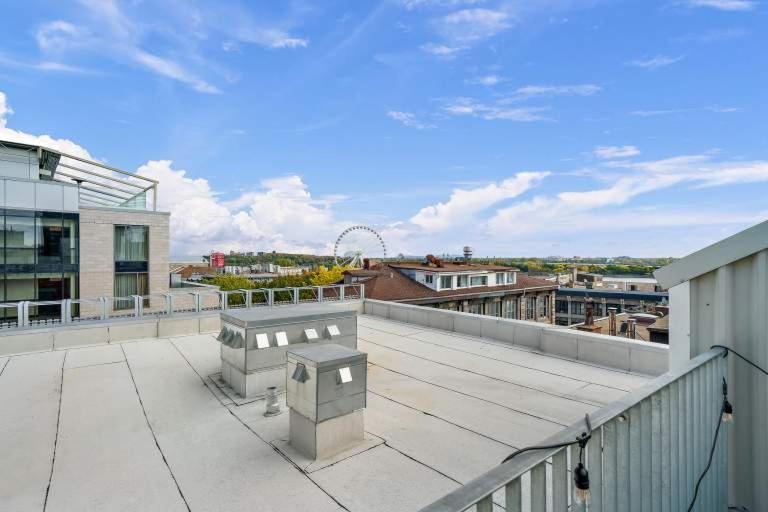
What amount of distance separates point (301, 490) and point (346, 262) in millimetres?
82631

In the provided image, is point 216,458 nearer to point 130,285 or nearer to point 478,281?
point 130,285

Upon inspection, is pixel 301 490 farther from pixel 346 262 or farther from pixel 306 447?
pixel 346 262

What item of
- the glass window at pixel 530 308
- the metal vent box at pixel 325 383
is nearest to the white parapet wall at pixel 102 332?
the metal vent box at pixel 325 383

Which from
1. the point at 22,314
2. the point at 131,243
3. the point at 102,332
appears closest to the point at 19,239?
the point at 131,243

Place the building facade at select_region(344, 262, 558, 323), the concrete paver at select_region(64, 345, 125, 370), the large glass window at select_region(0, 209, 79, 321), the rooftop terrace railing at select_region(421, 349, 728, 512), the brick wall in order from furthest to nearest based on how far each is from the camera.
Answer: the building facade at select_region(344, 262, 558, 323) < the brick wall < the large glass window at select_region(0, 209, 79, 321) < the concrete paver at select_region(64, 345, 125, 370) < the rooftop terrace railing at select_region(421, 349, 728, 512)

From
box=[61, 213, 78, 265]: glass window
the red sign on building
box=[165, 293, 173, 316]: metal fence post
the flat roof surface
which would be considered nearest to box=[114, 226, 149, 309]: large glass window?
box=[61, 213, 78, 265]: glass window

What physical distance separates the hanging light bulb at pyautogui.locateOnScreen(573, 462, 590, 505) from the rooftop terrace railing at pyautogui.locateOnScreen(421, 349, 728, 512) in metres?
0.04

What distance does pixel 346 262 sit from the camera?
8656 cm

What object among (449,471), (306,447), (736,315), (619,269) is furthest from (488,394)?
(619,269)

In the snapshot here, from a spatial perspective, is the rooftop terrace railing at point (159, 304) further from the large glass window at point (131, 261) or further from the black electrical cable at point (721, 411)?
the black electrical cable at point (721, 411)

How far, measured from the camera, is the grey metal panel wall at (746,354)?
10.6 feet

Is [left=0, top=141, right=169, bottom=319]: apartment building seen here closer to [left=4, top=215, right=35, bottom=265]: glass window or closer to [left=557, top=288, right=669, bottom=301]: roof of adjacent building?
[left=4, top=215, right=35, bottom=265]: glass window

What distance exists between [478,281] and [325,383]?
34.2m

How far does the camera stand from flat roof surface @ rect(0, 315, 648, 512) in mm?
4215
